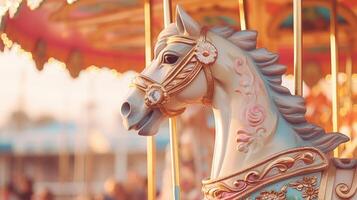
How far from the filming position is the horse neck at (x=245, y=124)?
3137 mm

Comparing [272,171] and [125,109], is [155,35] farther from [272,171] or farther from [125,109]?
[272,171]

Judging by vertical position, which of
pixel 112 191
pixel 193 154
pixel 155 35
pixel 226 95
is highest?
pixel 155 35

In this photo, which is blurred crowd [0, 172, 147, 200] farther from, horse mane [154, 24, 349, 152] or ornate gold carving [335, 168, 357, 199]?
ornate gold carving [335, 168, 357, 199]

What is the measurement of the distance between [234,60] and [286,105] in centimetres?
30

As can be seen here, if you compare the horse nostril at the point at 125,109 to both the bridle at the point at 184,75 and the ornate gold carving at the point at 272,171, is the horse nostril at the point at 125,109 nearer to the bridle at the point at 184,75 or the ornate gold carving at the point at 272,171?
the bridle at the point at 184,75

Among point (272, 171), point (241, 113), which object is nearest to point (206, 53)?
point (241, 113)

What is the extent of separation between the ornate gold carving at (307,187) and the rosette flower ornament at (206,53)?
0.64m

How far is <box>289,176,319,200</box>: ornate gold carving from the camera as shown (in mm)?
3061

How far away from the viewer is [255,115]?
3.16m

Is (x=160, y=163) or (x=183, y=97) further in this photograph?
(x=160, y=163)

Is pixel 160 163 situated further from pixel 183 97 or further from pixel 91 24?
pixel 183 97

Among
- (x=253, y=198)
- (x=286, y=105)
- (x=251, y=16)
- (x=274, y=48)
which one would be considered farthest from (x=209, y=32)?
(x=274, y=48)

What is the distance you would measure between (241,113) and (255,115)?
0.06 metres

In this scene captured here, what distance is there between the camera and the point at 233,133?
3.17 meters
